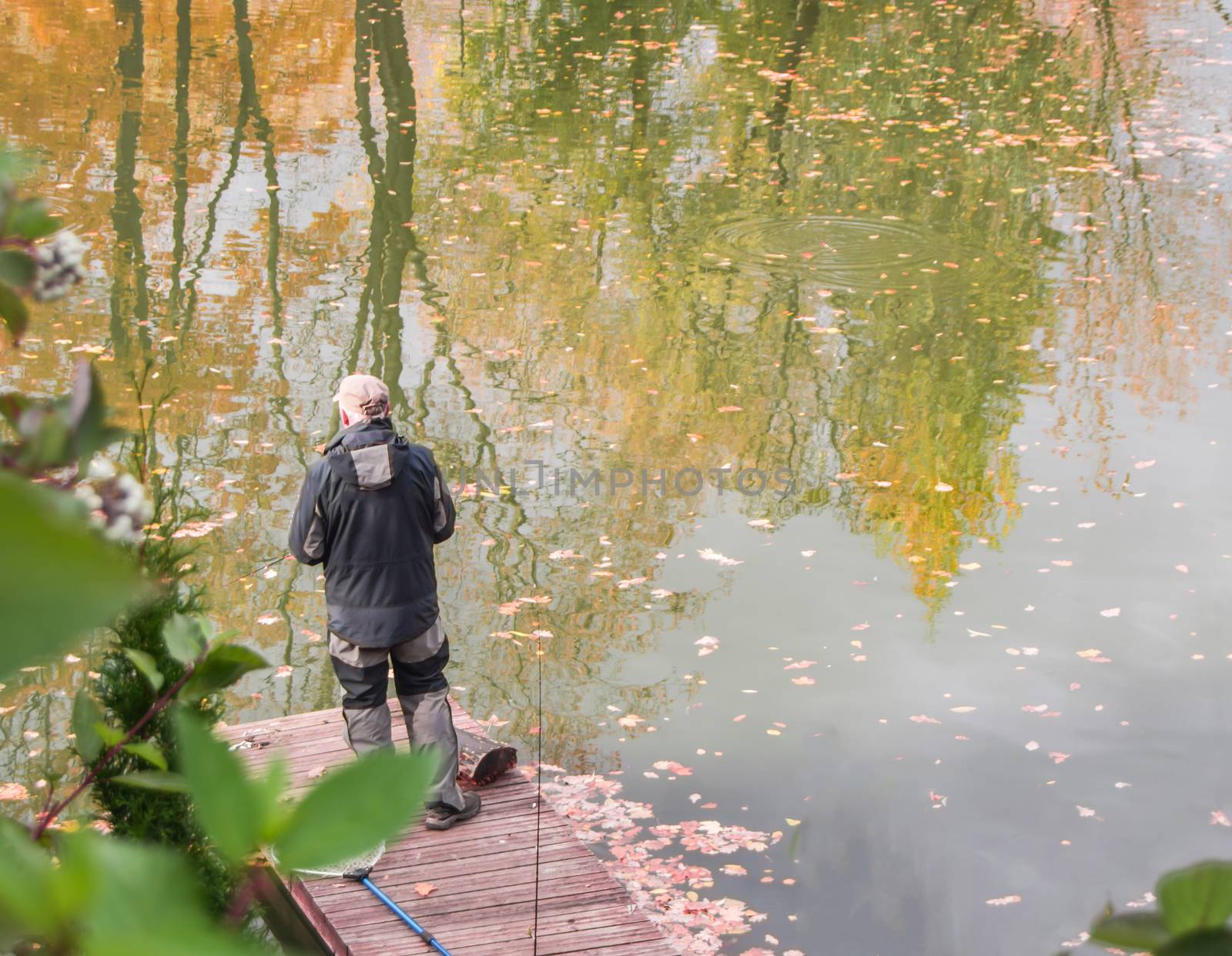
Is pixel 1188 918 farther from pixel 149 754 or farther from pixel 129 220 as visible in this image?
pixel 129 220

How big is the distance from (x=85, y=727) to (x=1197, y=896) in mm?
1063

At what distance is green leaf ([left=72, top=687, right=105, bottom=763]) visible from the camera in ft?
4.09

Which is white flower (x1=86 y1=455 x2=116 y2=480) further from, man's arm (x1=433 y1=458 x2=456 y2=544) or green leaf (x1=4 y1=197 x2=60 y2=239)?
man's arm (x1=433 y1=458 x2=456 y2=544)

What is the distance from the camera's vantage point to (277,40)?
22016 millimetres

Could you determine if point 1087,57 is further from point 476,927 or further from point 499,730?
point 476,927

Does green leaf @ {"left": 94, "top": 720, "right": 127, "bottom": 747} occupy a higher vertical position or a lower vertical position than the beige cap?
higher

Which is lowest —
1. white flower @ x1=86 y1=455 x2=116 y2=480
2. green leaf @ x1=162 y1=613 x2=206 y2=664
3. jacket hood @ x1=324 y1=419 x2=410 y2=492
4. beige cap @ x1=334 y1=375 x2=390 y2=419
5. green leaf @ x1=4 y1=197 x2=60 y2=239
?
jacket hood @ x1=324 y1=419 x2=410 y2=492

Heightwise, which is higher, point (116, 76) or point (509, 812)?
point (116, 76)

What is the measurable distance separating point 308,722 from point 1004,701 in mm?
4017

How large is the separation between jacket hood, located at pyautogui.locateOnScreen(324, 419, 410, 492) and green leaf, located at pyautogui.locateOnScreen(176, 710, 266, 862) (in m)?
5.45

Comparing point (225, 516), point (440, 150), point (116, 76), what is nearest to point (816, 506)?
point (225, 516)

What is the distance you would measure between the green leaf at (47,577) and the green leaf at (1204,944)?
0.39m

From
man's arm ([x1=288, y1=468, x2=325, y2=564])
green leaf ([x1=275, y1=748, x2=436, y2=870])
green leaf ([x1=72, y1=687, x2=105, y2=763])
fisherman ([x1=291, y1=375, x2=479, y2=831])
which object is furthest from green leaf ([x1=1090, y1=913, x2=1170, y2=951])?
man's arm ([x1=288, y1=468, x2=325, y2=564])

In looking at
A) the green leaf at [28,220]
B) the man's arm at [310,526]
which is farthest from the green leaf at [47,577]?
the man's arm at [310,526]
